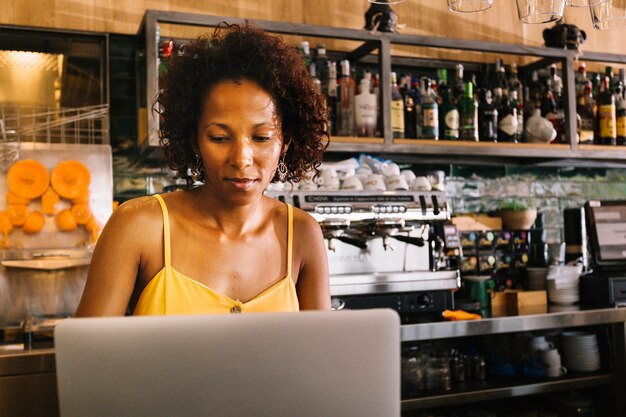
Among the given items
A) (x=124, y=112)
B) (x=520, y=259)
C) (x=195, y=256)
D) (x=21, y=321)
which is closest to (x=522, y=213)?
(x=520, y=259)

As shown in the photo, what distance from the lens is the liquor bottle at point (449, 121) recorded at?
315cm

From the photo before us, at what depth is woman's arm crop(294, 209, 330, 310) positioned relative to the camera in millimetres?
1353

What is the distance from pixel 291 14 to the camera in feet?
10.7

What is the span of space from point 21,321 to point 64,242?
0.32 meters

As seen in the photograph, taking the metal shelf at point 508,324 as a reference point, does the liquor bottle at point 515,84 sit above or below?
above

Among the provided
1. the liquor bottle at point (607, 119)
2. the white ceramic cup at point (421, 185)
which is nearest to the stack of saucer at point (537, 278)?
the liquor bottle at point (607, 119)

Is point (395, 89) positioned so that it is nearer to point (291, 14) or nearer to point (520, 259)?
point (291, 14)

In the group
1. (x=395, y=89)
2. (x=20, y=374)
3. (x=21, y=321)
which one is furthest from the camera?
(x=395, y=89)

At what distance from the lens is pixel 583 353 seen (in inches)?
119

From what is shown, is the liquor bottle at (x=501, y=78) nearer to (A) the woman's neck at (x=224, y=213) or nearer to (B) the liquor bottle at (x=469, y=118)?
(B) the liquor bottle at (x=469, y=118)

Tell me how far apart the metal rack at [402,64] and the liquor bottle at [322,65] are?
11 centimetres

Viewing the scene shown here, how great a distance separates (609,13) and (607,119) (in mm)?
2534

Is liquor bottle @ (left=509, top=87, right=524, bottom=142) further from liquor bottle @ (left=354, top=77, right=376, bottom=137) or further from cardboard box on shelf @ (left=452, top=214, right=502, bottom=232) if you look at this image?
liquor bottle @ (left=354, top=77, right=376, bottom=137)

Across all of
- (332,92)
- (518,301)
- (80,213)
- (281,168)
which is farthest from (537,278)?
(281,168)
